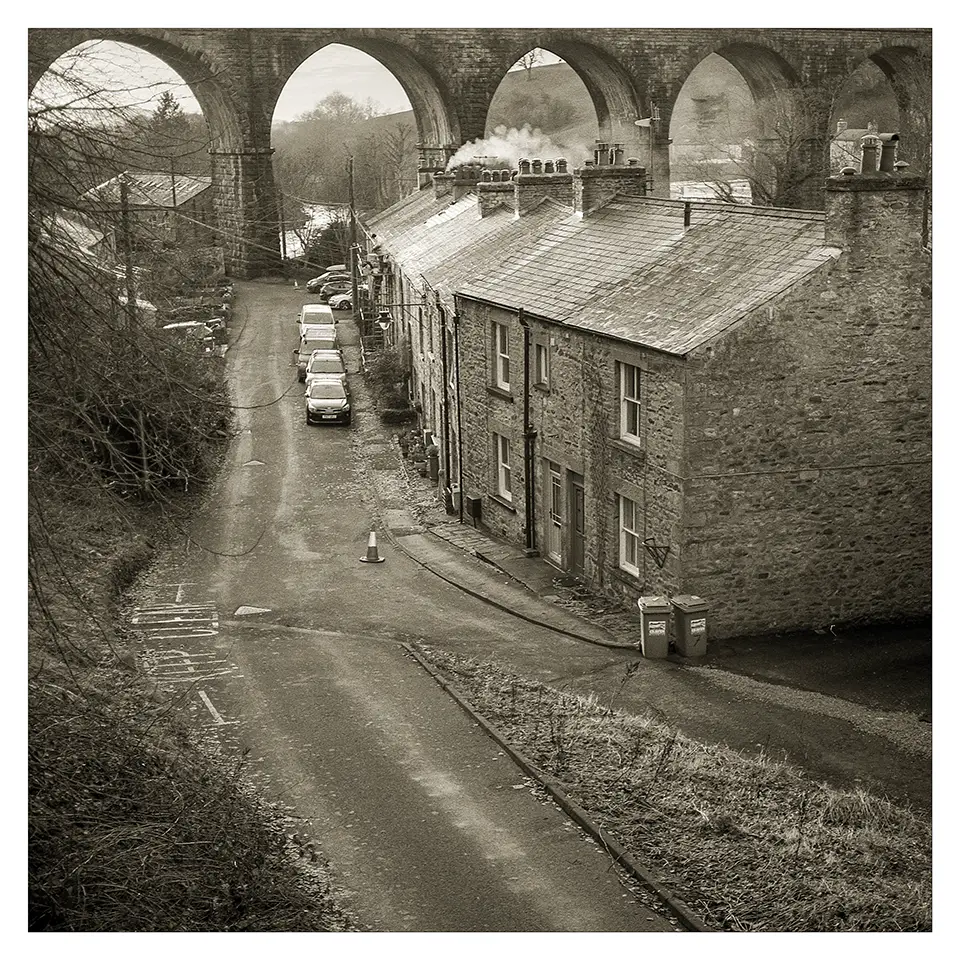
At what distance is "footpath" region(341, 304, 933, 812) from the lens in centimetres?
1349

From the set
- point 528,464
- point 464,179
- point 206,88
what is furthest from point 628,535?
point 206,88

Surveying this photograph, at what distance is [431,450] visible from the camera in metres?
27.8

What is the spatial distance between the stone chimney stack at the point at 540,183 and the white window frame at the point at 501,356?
16.9 ft

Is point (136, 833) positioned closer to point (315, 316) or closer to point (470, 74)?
point (315, 316)

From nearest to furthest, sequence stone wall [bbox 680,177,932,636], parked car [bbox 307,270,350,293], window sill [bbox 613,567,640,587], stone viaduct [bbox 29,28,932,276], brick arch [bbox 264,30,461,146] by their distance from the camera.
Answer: stone wall [bbox 680,177,932,636] < window sill [bbox 613,567,640,587] < stone viaduct [bbox 29,28,932,276] < brick arch [bbox 264,30,461,146] < parked car [bbox 307,270,350,293]

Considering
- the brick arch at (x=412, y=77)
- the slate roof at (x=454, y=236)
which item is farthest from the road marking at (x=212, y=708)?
the brick arch at (x=412, y=77)

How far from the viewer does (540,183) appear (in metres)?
26.5

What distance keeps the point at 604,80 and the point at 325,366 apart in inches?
679

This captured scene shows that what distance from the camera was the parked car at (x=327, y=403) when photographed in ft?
105

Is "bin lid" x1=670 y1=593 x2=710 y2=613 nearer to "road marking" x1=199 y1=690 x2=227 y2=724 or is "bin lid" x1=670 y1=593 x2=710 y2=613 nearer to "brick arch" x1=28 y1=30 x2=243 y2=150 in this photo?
"road marking" x1=199 y1=690 x2=227 y2=724

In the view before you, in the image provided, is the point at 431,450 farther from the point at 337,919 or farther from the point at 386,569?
the point at 337,919

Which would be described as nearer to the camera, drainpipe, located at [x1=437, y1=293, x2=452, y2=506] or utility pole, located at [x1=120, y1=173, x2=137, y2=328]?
utility pole, located at [x1=120, y1=173, x2=137, y2=328]

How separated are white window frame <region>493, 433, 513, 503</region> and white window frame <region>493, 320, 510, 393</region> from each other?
3.29 feet

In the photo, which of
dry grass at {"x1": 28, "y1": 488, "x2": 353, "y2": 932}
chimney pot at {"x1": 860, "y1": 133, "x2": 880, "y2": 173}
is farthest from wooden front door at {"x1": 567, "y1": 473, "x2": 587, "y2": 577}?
dry grass at {"x1": 28, "y1": 488, "x2": 353, "y2": 932}
